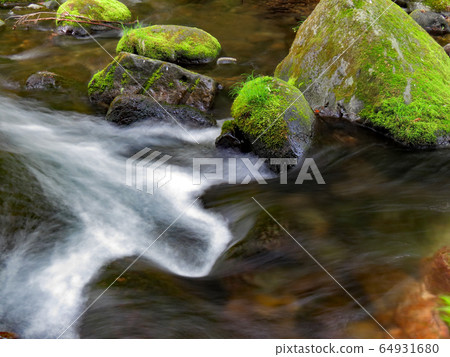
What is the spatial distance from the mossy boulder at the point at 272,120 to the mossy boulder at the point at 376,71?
109 centimetres

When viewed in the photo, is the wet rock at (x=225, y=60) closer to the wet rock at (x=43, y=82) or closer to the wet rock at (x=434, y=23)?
the wet rock at (x=43, y=82)

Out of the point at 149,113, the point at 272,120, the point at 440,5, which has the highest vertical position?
the point at 440,5

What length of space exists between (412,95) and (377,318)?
4.17 metres

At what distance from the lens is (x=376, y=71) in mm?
6410

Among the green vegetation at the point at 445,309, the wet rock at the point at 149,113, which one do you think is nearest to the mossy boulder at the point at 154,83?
the wet rock at the point at 149,113

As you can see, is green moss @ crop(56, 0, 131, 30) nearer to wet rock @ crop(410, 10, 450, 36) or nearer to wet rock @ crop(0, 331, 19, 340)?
wet rock @ crop(410, 10, 450, 36)

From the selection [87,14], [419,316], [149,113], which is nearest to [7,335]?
[419,316]

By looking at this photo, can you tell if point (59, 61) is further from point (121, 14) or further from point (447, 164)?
point (447, 164)

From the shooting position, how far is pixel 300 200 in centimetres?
485

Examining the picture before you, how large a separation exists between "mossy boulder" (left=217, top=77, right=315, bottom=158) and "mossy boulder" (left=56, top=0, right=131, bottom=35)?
6779 millimetres

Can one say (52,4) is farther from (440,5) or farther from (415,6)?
(440,5)

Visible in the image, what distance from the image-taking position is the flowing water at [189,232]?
335cm

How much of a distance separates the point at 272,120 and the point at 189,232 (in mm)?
1928
